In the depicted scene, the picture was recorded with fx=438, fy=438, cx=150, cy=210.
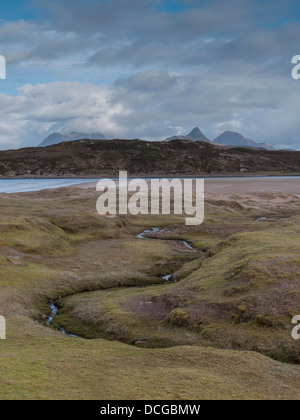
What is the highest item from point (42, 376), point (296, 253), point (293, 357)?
point (296, 253)

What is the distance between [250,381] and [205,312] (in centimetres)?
1463

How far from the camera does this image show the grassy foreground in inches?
909

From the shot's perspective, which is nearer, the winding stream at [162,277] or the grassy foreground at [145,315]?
the grassy foreground at [145,315]

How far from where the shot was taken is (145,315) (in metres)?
42.2

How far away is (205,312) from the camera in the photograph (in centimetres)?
3947

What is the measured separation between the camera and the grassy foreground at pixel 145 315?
23.1 m

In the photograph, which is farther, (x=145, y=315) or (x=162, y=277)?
(x=162, y=277)

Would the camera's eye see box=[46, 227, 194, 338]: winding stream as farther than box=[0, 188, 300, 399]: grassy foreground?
Yes

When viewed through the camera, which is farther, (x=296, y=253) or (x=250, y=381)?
(x=296, y=253)

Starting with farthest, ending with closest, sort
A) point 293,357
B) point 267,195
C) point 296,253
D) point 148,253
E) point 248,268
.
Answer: point 267,195 → point 148,253 → point 296,253 → point 248,268 → point 293,357

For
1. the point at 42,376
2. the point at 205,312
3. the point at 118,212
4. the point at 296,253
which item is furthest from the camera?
the point at 118,212

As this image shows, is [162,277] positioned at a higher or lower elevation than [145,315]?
higher
